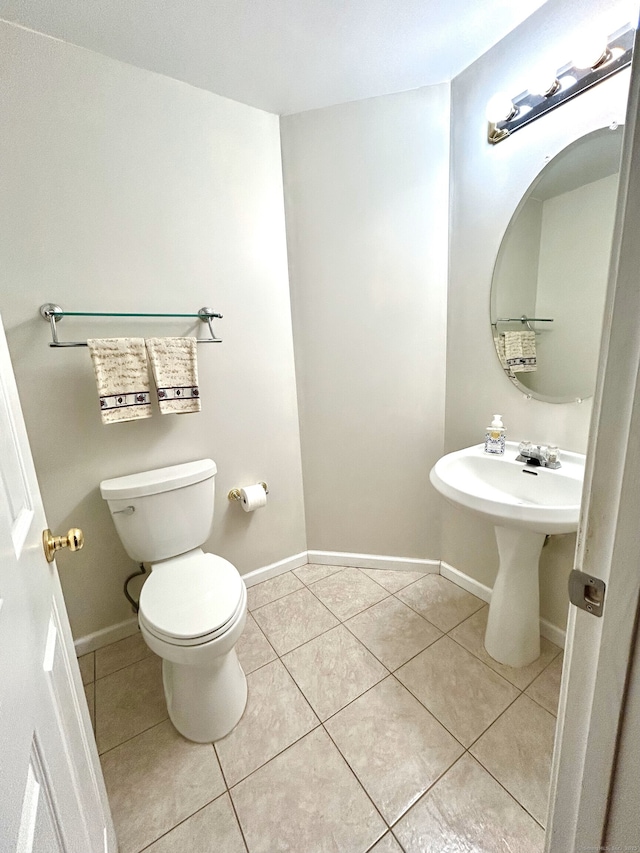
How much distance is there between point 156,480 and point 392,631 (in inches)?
47.3

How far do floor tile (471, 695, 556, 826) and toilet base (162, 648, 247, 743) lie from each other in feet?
2.64

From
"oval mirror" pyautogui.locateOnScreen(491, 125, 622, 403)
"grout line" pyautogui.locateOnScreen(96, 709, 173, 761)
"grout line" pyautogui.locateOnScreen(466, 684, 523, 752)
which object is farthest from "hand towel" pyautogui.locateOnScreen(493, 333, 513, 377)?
"grout line" pyautogui.locateOnScreen(96, 709, 173, 761)

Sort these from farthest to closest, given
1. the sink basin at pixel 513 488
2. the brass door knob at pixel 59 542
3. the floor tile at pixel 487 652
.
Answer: the floor tile at pixel 487 652 < the sink basin at pixel 513 488 < the brass door knob at pixel 59 542

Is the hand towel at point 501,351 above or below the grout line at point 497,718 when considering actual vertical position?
above

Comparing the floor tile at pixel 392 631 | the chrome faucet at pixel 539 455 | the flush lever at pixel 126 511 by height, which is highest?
the chrome faucet at pixel 539 455

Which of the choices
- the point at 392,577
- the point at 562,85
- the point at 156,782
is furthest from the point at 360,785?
the point at 562,85

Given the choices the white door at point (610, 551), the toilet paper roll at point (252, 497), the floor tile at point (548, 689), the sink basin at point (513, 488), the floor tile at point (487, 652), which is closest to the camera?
the white door at point (610, 551)

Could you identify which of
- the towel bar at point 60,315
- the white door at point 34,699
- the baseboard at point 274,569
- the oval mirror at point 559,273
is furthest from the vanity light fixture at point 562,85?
the baseboard at point 274,569

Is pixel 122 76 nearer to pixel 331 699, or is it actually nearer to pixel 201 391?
pixel 201 391

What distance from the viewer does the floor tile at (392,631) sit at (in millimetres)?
1477

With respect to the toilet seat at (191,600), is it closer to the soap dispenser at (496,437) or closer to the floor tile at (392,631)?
the floor tile at (392,631)

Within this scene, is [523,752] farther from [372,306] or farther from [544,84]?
[544,84]

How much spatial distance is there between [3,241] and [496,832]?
7.48 feet

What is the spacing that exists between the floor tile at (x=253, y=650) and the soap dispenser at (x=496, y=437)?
125 cm
